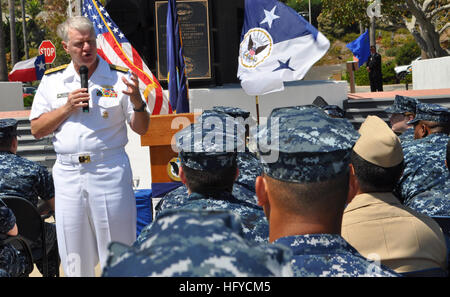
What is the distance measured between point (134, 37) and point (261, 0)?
523 centimetres

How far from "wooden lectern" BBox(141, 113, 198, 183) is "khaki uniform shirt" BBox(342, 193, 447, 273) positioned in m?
2.89

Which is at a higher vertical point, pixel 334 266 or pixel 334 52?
pixel 334 52

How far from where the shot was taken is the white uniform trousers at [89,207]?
3324mm

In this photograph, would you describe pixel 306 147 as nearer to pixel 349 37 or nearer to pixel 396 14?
pixel 396 14

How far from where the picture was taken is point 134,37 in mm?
11875

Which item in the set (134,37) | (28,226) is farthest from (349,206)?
(134,37)

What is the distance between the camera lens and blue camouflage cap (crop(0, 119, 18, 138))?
4.35m

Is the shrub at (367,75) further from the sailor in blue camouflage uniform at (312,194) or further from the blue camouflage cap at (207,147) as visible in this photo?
the sailor in blue camouflage uniform at (312,194)

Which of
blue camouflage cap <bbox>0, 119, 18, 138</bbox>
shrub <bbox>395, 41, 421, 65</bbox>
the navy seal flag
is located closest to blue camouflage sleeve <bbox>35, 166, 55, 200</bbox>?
blue camouflage cap <bbox>0, 119, 18, 138</bbox>

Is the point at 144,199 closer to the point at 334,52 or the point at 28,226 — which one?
the point at 28,226

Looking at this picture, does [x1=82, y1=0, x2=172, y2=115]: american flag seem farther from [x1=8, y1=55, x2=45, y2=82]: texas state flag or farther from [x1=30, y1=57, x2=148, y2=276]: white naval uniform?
[x1=8, y1=55, x2=45, y2=82]: texas state flag

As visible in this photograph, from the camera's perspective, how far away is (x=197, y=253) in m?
1.02
